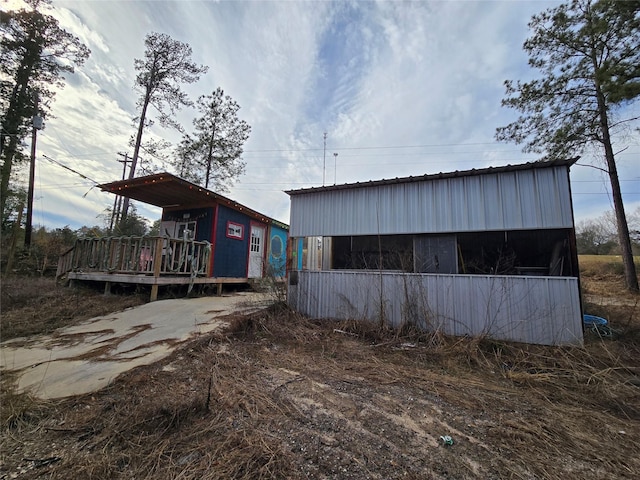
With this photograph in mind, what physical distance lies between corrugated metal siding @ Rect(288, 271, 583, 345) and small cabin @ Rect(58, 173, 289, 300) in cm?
186

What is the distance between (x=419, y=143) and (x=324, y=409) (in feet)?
42.2

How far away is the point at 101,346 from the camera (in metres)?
4.08

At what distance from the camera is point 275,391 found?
2902 millimetres

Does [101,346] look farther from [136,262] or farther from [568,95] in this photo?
[568,95]

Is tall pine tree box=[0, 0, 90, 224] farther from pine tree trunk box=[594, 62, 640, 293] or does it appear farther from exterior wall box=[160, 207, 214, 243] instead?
pine tree trunk box=[594, 62, 640, 293]

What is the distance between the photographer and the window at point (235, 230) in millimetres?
9836

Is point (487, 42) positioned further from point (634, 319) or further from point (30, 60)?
point (30, 60)

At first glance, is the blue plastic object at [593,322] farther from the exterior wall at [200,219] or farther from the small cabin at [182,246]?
the exterior wall at [200,219]

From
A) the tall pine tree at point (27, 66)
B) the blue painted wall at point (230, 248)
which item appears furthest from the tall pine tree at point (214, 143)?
the blue painted wall at point (230, 248)

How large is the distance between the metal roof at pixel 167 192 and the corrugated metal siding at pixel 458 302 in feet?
15.8

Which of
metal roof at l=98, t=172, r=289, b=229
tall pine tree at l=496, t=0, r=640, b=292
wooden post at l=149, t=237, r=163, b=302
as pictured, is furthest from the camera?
tall pine tree at l=496, t=0, r=640, b=292

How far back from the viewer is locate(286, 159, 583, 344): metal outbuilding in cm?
439

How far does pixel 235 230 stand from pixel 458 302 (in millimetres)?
8149

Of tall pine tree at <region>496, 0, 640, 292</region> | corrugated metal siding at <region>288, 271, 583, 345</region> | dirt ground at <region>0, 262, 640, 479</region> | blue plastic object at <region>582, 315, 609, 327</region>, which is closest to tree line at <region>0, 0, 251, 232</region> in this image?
dirt ground at <region>0, 262, 640, 479</region>
